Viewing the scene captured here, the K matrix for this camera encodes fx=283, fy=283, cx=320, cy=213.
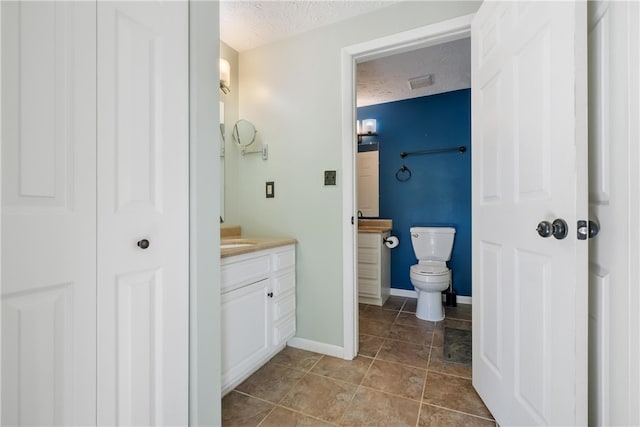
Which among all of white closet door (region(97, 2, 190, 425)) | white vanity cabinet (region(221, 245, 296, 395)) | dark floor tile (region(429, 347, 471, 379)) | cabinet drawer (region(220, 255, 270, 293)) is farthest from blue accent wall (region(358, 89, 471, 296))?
white closet door (region(97, 2, 190, 425))

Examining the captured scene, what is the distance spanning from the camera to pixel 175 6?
3.10 feet

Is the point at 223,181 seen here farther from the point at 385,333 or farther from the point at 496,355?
the point at 496,355

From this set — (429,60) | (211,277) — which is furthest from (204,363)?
(429,60)

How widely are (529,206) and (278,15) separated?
178cm

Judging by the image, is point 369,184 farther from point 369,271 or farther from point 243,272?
point 243,272

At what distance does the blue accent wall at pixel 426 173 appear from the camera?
3031 millimetres

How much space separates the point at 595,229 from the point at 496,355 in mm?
706

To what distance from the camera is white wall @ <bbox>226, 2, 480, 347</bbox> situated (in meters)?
1.88

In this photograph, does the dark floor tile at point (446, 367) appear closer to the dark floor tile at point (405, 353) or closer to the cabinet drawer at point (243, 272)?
the dark floor tile at point (405, 353)

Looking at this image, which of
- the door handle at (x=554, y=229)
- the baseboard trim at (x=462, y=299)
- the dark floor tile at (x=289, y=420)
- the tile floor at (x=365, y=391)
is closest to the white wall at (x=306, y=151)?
the tile floor at (x=365, y=391)

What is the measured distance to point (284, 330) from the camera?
190 cm

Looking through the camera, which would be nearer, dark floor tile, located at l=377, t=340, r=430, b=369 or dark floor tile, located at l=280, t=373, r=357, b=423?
dark floor tile, located at l=280, t=373, r=357, b=423

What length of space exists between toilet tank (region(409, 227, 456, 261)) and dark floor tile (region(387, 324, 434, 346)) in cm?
86

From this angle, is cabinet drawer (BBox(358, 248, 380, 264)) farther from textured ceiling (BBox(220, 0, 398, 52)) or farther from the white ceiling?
textured ceiling (BBox(220, 0, 398, 52))
